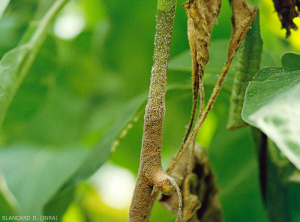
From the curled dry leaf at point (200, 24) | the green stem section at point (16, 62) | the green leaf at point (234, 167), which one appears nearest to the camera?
the curled dry leaf at point (200, 24)

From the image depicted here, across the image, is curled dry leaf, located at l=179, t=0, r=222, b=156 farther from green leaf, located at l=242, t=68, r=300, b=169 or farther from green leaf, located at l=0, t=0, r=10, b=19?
green leaf, located at l=0, t=0, r=10, b=19

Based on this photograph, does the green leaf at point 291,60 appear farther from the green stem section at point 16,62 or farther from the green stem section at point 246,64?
the green stem section at point 16,62

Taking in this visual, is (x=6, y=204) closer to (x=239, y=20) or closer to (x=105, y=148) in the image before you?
(x=105, y=148)

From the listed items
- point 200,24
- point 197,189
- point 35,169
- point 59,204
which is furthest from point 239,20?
point 35,169

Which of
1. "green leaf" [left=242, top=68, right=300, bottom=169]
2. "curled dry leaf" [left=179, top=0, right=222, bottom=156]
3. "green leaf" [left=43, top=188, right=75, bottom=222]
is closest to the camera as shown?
"green leaf" [left=242, top=68, right=300, bottom=169]

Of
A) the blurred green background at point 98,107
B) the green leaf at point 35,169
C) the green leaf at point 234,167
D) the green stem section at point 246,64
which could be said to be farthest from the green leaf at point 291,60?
the green leaf at point 35,169

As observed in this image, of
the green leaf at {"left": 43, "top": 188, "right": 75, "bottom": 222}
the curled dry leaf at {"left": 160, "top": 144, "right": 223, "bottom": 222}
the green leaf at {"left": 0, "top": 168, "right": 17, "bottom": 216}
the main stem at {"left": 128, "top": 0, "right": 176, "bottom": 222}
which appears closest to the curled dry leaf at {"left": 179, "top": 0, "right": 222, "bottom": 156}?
the main stem at {"left": 128, "top": 0, "right": 176, "bottom": 222}
